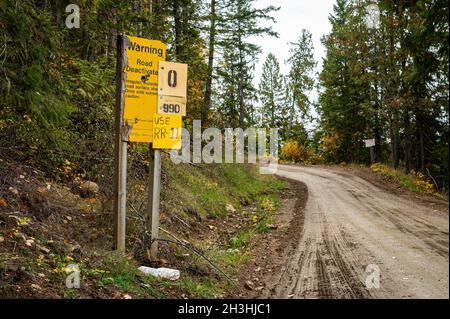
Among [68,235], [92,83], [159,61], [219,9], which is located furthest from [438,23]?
[219,9]

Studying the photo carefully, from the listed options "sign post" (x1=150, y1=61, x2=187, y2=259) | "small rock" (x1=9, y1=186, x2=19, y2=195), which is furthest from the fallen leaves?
"sign post" (x1=150, y1=61, x2=187, y2=259)

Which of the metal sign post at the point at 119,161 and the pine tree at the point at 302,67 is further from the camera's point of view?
the pine tree at the point at 302,67

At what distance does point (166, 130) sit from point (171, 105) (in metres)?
0.38

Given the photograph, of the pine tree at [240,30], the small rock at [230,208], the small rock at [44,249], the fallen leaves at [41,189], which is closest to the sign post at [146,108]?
the small rock at [44,249]

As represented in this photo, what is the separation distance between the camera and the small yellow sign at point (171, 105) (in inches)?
238

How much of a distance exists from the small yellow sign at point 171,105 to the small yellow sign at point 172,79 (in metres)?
0.06

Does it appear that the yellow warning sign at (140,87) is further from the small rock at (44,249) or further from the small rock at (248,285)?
the small rock at (248,285)

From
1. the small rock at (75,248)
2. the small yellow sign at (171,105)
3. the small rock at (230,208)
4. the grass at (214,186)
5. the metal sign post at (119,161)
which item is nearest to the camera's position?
the small rock at (75,248)

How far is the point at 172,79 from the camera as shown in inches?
240

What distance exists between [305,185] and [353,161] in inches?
608

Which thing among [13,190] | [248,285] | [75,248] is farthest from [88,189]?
[248,285]

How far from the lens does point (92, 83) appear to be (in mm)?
7738

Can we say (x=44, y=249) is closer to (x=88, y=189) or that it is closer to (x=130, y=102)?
(x=130, y=102)
